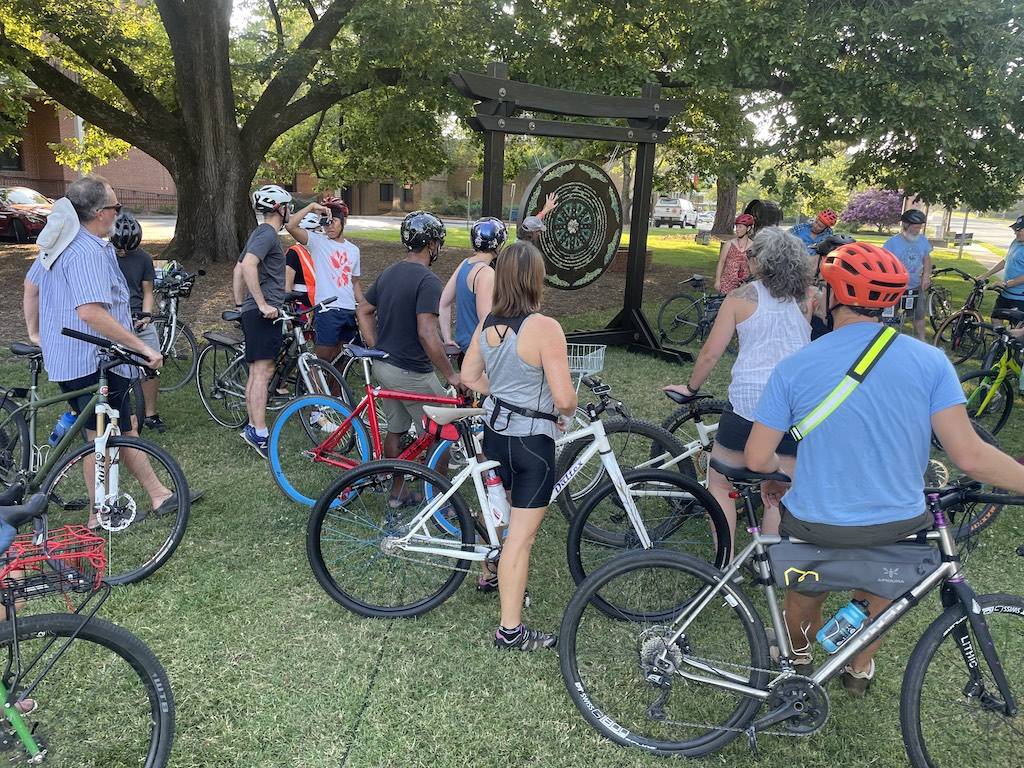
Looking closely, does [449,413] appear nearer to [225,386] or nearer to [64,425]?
[64,425]

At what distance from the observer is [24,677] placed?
2.28 m

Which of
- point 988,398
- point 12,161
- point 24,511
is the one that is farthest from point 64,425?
point 12,161

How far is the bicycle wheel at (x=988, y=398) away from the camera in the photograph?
5.85 meters

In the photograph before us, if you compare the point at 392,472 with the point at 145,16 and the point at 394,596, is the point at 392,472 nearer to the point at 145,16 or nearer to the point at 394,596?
the point at 394,596

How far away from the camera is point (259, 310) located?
209 inches

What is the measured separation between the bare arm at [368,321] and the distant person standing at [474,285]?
443 millimetres

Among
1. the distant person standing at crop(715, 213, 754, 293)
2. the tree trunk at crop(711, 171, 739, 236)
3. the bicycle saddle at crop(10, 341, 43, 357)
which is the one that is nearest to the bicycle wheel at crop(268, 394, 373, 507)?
the bicycle saddle at crop(10, 341, 43, 357)

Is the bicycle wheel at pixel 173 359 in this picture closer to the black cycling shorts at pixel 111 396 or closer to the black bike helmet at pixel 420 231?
the black cycling shorts at pixel 111 396

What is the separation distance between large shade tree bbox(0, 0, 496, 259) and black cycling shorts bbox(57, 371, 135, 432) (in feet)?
30.8

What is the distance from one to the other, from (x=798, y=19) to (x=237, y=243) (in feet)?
36.8

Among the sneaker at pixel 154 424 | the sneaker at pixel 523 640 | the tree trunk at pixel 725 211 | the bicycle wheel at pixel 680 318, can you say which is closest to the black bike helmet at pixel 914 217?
the bicycle wheel at pixel 680 318

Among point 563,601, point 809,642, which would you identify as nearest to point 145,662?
point 563,601

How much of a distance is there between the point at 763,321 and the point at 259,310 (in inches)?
141

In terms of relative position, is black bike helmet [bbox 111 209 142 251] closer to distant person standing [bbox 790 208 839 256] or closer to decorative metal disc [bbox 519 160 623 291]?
decorative metal disc [bbox 519 160 623 291]
